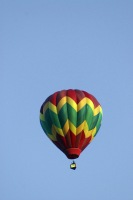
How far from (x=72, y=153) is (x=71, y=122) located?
1.85 metres

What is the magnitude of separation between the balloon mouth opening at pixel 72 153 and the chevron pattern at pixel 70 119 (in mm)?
197

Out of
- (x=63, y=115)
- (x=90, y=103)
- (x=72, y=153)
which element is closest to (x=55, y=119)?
(x=63, y=115)

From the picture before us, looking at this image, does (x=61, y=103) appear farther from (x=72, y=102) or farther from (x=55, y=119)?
(x=55, y=119)

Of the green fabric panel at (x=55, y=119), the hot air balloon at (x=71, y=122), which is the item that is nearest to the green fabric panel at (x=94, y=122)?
the hot air balloon at (x=71, y=122)

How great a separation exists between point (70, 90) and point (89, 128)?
2.83 m

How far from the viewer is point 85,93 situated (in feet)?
154

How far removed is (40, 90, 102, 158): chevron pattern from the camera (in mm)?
45438

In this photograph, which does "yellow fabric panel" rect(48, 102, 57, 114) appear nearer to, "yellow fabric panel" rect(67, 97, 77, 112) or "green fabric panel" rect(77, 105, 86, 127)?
"yellow fabric panel" rect(67, 97, 77, 112)

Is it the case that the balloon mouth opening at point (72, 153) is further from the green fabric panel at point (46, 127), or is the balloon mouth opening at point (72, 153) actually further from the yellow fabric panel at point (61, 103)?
the yellow fabric panel at point (61, 103)

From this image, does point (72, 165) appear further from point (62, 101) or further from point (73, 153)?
point (62, 101)

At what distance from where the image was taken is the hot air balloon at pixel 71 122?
149 feet

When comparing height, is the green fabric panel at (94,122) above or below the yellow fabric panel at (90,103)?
below

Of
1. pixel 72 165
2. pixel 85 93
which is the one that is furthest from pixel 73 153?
pixel 85 93

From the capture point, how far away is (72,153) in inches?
1781
